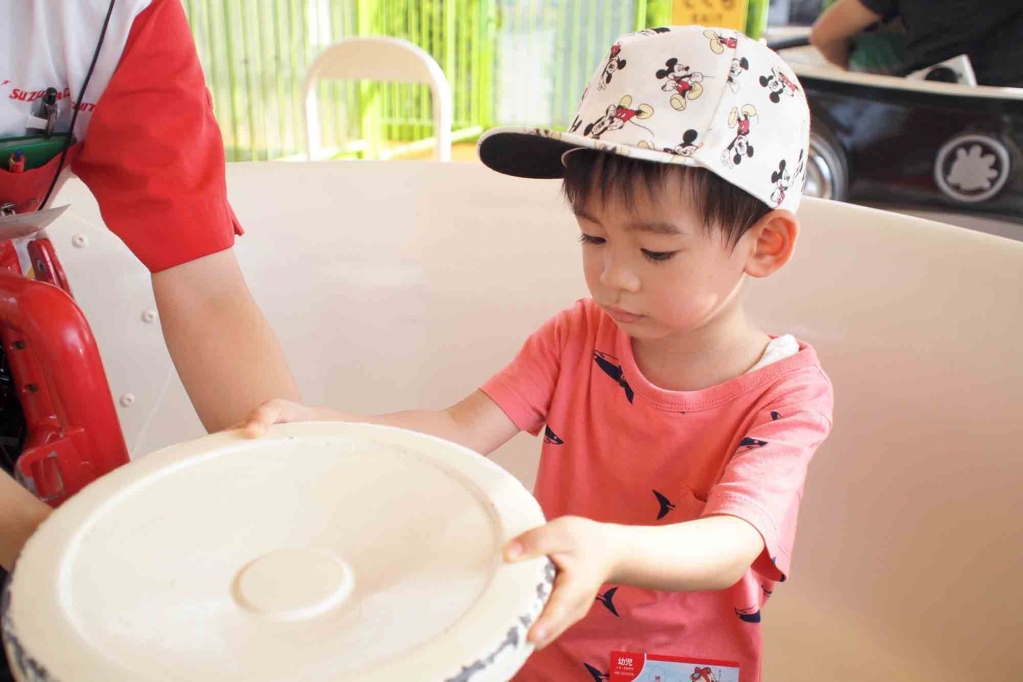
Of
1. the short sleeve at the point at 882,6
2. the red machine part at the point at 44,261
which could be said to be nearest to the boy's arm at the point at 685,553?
the red machine part at the point at 44,261

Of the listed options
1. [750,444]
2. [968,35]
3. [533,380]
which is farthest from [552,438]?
[968,35]

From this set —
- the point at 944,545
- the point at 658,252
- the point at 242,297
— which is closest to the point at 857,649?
the point at 944,545

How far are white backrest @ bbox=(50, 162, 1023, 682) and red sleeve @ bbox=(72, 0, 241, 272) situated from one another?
36 cm

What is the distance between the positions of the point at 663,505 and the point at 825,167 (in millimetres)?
1057

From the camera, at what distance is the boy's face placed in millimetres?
593

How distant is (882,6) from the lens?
6.11 ft

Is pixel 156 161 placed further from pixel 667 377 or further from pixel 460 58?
pixel 460 58

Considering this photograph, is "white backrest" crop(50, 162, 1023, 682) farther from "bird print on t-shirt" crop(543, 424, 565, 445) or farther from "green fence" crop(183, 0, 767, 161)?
"green fence" crop(183, 0, 767, 161)

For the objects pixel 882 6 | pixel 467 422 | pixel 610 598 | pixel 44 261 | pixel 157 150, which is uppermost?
pixel 882 6

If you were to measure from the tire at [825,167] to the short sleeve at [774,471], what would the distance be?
986mm

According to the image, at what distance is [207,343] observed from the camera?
2.44ft

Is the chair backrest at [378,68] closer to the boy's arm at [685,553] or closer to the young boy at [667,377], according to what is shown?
the young boy at [667,377]

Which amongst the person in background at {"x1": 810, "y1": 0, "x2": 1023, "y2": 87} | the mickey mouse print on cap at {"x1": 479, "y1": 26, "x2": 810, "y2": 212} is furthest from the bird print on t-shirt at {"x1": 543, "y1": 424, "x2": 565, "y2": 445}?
the person in background at {"x1": 810, "y1": 0, "x2": 1023, "y2": 87}

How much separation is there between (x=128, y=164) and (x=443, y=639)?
0.54 metres
